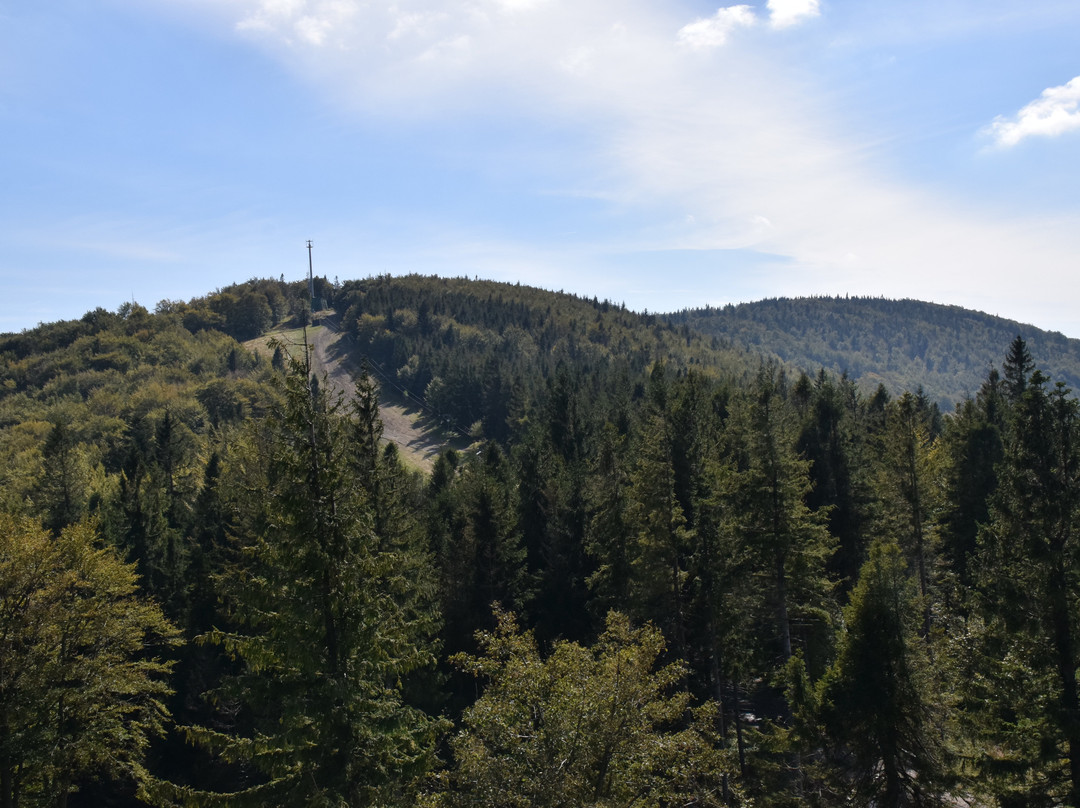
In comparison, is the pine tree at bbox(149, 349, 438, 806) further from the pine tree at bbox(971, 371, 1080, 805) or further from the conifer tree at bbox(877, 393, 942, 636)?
the conifer tree at bbox(877, 393, 942, 636)

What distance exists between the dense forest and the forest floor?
47.8 m

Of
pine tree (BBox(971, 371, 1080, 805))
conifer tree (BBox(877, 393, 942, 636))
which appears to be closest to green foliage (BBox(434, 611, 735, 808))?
pine tree (BBox(971, 371, 1080, 805))

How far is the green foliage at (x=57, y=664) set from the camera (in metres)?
18.1

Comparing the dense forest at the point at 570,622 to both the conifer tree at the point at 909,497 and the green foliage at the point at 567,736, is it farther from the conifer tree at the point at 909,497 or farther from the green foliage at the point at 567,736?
the conifer tree at the point at 909,497

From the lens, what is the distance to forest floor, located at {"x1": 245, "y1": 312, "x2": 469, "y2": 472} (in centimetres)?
10898

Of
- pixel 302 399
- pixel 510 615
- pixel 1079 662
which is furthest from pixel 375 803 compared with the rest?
pixel 1079 662

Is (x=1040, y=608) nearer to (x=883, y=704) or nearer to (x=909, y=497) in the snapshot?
(x=883, y=704)

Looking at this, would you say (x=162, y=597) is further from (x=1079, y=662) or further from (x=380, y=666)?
(x=1079, y=662)

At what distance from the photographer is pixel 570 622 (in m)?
35.8

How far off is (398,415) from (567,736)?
125m

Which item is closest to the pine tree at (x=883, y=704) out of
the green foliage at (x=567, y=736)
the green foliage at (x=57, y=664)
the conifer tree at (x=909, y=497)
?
the green foliage at (x=567, y=736)

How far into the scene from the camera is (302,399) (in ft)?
41.3


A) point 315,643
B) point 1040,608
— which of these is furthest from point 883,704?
point 315,643

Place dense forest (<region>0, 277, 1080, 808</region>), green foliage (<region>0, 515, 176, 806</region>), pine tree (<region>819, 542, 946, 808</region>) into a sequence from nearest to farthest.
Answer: dense forest (<region>0, 277, 1080, 808</region>)
pine tree (<region>819, 542, 946, 808</region>)
green foliage (<region>0, 515, 176, 806</region>)
